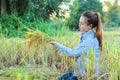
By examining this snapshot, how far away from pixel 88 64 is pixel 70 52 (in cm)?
28

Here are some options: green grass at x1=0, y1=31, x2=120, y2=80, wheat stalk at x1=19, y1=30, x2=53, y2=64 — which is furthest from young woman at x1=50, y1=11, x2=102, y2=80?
wheat stalk at x1=19, y1=30, x2=53, y2=64

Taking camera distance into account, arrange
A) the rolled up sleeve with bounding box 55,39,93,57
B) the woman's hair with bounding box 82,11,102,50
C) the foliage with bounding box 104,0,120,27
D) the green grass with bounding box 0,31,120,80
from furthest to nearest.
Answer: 1. the foliage with bounding box 104,0,120,27
2. the green grass with bounding box 0,31,120,80
3. the woman's hair with bounding box 82,11,102,50
4. the rolled up sleeve with bounding box 55,39,93,57

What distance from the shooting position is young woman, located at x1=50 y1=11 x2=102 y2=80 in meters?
3.79

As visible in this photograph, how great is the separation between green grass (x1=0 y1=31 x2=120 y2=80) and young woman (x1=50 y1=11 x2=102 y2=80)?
0.18 meters

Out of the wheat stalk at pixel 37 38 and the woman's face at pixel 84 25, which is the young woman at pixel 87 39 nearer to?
the woman's face at pixel 84 25

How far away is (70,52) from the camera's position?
12.4 ft

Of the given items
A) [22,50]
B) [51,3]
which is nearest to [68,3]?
[51,3]

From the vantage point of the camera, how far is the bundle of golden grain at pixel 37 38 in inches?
163

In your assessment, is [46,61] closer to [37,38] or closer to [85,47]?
[37,38]

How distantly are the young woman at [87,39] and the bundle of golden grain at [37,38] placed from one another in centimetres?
28

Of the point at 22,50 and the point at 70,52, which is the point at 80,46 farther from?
the point at 22,50

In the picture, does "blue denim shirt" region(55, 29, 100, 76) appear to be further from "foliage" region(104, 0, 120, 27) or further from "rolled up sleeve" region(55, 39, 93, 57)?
"foliage" region(104, 0, 120, 27)

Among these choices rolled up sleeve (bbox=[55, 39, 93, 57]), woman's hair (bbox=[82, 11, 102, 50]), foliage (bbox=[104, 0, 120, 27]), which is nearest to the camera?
rolled up sleeve (bbox=[55, 39, 93, 57])

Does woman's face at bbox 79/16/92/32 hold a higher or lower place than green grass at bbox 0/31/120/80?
higher
